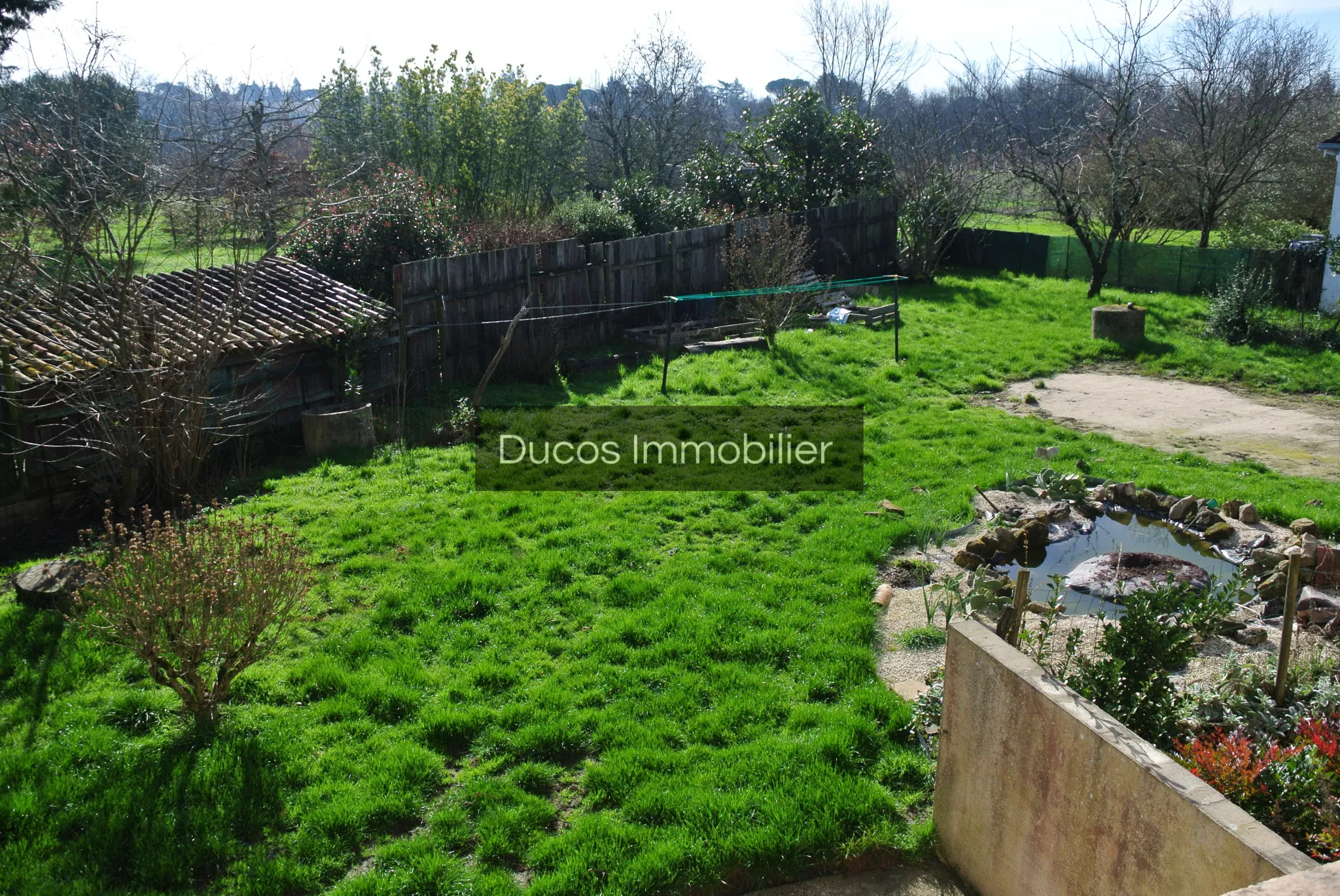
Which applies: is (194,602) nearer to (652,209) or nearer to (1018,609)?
(1018,609)

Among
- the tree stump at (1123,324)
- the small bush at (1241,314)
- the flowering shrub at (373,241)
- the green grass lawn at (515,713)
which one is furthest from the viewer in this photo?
the small bush at (1241,314)

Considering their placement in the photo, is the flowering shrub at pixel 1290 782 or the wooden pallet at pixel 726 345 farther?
the wooden pallet at pixel 726 345

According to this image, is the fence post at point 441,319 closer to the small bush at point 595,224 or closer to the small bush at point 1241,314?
the small bush at point 595,224

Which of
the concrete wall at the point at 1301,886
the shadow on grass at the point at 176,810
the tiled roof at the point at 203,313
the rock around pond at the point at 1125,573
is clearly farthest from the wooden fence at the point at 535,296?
the concrete wall at the point at 1301,886

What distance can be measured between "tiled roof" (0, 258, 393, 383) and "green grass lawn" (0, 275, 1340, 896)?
180cm

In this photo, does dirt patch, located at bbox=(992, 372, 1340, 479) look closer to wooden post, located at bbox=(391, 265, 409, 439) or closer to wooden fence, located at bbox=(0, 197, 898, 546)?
wooden fence, located at bbox=(0, 197, 898, 546)

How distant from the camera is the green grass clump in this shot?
6086mm

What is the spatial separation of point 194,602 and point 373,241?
9996mm

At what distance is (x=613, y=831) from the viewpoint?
4305 millimetres

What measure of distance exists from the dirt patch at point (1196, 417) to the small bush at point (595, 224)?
7.44 m

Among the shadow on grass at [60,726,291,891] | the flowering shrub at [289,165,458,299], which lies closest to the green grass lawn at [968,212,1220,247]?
the flowering shrub at [289,165,458,299]

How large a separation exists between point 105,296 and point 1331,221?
65.0 feet

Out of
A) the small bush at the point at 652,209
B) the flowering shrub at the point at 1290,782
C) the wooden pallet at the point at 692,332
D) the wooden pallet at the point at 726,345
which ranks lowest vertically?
the flowering shrub at the point at 1290,782

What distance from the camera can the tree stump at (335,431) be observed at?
32.3ft
